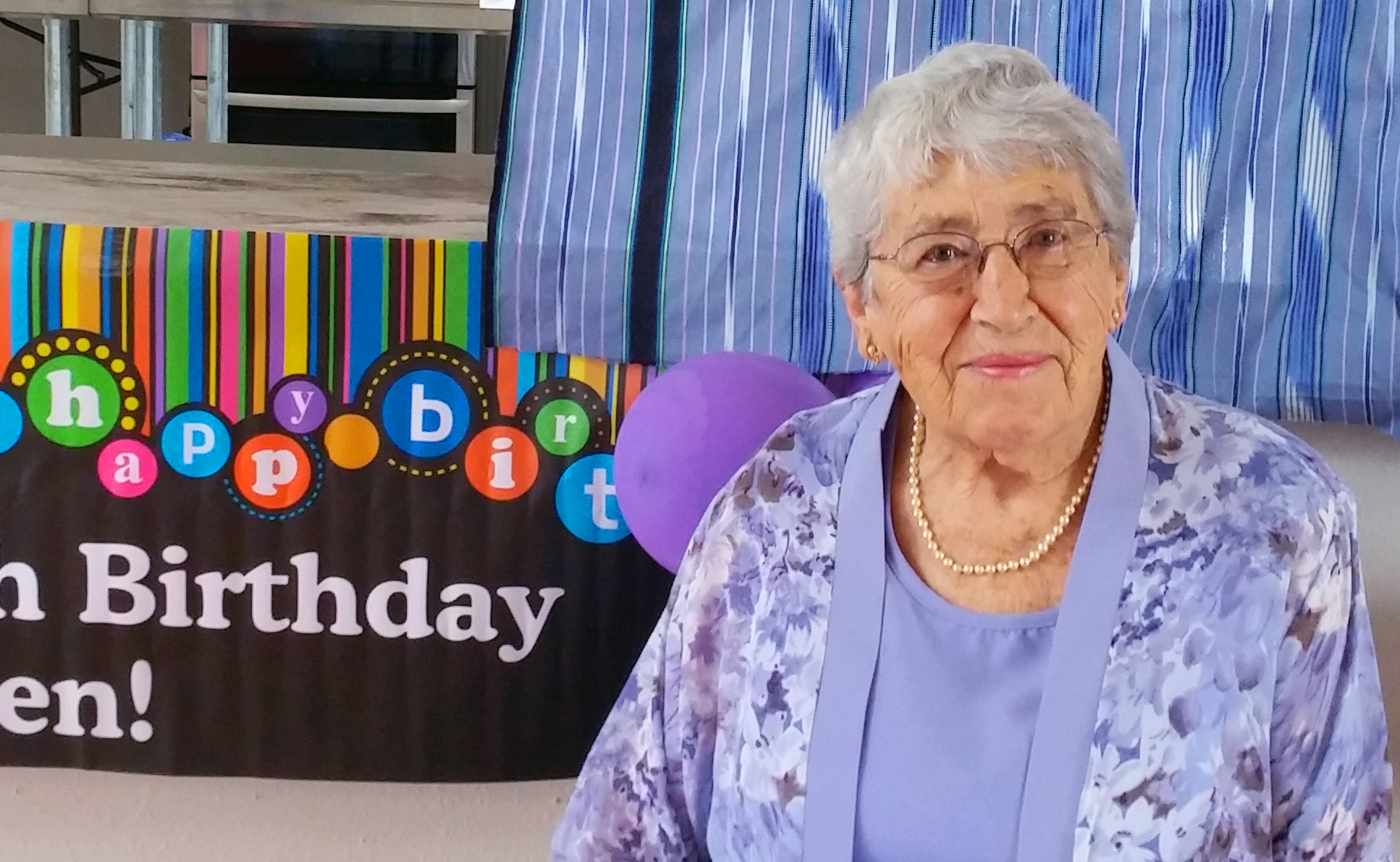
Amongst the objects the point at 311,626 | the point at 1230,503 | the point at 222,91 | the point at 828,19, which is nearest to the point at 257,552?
the point at 311,626

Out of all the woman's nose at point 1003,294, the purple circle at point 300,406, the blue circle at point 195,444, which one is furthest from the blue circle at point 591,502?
the woman's nose at point 1003,294

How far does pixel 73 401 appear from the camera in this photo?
5.21ft

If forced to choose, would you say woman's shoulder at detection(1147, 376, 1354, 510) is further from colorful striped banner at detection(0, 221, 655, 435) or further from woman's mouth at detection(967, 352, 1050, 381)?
colorful striped banner at detection(0, 221, 655, 435)

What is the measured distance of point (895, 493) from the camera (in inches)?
49.6

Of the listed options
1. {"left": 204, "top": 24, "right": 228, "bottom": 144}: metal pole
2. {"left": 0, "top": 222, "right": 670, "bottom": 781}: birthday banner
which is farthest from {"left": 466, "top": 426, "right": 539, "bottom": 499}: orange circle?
{"left": 204, "top": 24, "right": 228, "bottom": 144}: metal pole

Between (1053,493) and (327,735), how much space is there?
3.40ft

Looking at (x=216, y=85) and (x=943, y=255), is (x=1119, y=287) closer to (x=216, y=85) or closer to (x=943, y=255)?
(x=943, y=255)

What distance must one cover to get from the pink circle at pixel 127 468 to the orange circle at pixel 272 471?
0.36 ft

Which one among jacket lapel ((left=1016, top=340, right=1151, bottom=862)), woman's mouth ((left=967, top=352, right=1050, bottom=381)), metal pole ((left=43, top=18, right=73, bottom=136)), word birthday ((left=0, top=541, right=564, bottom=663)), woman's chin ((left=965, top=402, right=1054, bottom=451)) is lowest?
word birthday ((left=0, top=541, right=564, bottom=663))

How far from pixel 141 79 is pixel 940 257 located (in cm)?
220

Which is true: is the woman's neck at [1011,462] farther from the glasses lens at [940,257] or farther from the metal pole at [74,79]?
the metal pole at [74,79]

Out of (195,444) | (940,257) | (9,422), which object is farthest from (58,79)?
(940,257)

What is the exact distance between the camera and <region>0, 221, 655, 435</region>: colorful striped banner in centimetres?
156

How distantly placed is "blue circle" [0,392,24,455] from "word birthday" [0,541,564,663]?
0.51 ft
